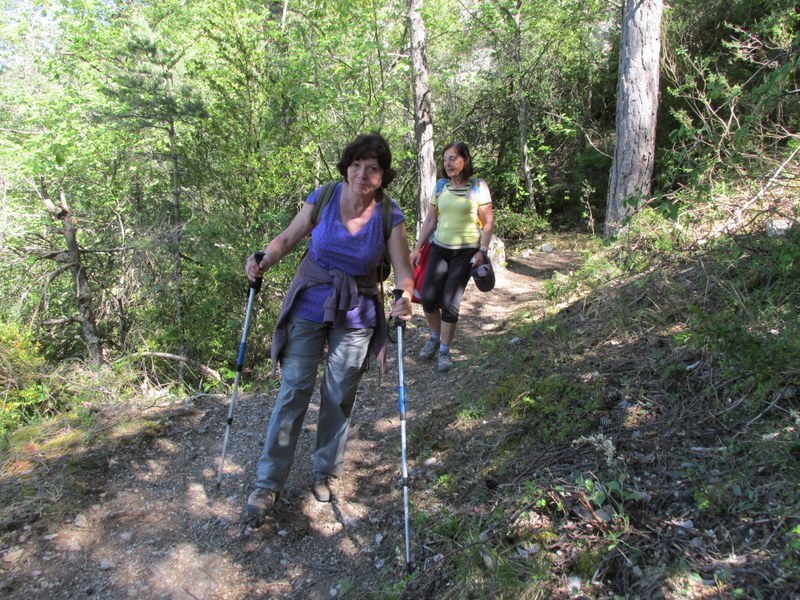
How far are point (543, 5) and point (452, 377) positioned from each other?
1059 cm

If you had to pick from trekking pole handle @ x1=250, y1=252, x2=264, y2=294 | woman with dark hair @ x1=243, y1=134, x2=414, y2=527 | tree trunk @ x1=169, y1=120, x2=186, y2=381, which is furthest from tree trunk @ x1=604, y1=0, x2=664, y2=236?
tree trunk @ x1=169, y1=120, x2=186, y2=381

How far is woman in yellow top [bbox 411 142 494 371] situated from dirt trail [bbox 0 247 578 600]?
4.23ft

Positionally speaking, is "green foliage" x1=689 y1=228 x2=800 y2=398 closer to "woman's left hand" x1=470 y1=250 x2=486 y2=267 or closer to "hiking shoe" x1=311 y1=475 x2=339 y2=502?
"woman's left hand" x1=470 y1=250 x2=486 y2=267

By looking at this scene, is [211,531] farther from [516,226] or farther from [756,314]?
[516,226]

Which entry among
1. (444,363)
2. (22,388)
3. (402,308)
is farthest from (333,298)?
(22,388)

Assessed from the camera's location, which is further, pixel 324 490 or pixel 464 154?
pixel 464 154

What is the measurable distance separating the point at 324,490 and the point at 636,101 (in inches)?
249

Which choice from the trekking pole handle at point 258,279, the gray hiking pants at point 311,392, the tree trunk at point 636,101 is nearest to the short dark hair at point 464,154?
the trekking pole handle at point 258,279

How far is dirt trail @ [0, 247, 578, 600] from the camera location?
280cm

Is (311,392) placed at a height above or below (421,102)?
below

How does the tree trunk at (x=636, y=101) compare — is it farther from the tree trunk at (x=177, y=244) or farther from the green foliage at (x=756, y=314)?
the tree trunk at (x=177, y=244)

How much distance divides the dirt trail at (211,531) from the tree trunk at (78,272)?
277 inches

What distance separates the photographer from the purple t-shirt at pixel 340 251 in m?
3.25

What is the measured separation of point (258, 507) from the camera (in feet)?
10.4
